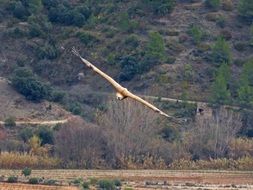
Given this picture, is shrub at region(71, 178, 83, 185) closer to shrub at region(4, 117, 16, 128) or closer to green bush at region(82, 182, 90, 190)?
green bush at region(82, 182, 90, 190)

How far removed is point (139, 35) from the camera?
425ft

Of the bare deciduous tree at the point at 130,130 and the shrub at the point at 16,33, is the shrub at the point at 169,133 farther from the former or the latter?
the shrub at the point at 16,33

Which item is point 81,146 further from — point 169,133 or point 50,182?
point 169,133

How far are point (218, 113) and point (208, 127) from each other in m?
4.46

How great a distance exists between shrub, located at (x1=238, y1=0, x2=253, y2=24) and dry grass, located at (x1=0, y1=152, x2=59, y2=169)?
124 feet

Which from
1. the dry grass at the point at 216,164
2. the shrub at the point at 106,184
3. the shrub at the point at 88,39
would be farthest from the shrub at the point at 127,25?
the shrub at the point at 106,184

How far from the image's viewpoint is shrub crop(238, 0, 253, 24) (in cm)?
13200

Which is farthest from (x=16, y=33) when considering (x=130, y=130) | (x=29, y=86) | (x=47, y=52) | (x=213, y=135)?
(x=213, y=135)

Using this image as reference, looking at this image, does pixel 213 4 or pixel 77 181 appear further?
pixel 213 4

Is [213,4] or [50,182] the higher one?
[213,4]

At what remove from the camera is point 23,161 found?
97.1 metres

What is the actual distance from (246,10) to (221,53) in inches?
421

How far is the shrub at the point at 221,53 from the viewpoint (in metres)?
122

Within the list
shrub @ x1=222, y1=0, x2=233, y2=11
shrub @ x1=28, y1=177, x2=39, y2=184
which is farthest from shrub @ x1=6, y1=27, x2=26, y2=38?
shrub @ x1=28, y1=177, x2=39, y2=184
